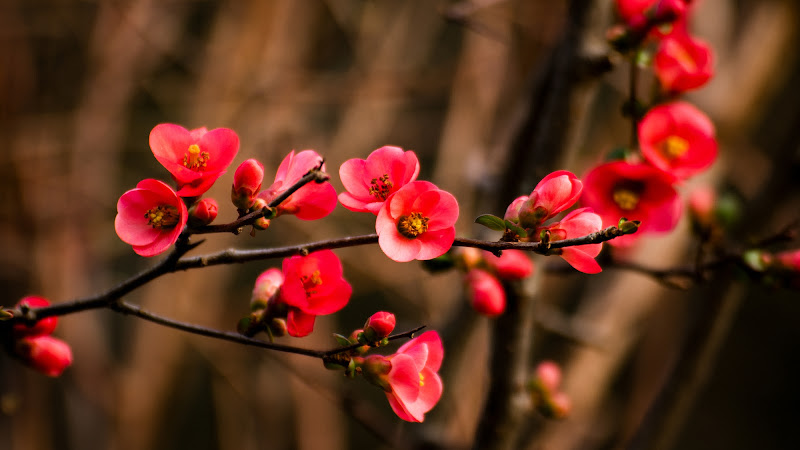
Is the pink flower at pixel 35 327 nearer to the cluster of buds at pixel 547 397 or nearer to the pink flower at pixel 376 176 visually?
the pink flower at pixel 376 176

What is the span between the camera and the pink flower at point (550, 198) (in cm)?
48

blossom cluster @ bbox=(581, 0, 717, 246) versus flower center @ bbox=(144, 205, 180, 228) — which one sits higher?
blossom cluster @ bbox=(581, 0, 717, 246)

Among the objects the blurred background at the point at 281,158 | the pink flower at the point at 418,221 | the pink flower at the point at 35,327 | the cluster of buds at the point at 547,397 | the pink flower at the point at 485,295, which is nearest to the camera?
the pink flower at the point at 418,221

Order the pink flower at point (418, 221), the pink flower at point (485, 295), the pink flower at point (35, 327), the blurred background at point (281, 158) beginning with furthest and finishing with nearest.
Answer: the blurred background at point (281, 158), the pink flower at point (485, 295), the pink flower at point (35, 327), the pink flower at point (418, 221)

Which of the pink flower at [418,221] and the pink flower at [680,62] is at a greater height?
the pink flower at [680,62]

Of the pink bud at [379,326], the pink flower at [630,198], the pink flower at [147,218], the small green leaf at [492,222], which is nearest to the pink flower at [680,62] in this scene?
the pink flower at [630,198]

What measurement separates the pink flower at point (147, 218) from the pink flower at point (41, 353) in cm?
17

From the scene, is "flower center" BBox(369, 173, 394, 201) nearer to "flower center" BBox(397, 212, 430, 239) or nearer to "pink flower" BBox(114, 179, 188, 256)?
"flower center" BBox(397, 212, 430, 239)

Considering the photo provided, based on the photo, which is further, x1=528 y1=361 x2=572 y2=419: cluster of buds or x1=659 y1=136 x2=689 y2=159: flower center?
x1=528 y1=361 x2=572 y2=419: cluster of buds

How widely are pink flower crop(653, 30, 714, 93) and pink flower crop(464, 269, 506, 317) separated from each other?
0.35 metres

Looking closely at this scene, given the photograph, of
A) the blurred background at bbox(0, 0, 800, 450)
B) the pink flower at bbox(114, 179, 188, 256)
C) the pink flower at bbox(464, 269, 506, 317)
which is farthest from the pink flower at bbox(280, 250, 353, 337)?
the blurred background at bbox(0, 0, 800, 450)

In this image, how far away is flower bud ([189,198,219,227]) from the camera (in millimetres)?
472

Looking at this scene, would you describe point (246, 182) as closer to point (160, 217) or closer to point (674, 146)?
point (160, 217)

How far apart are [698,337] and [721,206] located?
0.22 metres
